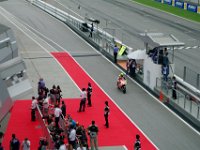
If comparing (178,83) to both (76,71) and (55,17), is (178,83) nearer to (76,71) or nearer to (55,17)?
(76,71)

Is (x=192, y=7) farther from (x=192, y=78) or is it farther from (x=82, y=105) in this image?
(x=82, y=105)

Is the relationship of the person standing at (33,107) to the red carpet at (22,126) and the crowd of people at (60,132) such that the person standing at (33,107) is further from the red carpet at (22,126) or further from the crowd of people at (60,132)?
the red carpet at (22,126)

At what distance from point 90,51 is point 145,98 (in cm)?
1341

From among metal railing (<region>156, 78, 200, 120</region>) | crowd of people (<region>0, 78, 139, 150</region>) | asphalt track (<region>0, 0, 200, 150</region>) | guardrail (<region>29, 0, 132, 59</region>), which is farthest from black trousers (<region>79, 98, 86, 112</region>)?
guardrail (<region>29, 0, 132, 59</region>)

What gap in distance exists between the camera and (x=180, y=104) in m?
29.5

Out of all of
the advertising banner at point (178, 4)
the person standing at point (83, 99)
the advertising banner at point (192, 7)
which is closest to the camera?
the person standing at point (83, 99)

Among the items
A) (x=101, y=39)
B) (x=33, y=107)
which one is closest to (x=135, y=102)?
(x=33, y=107)

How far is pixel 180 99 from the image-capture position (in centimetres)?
3022

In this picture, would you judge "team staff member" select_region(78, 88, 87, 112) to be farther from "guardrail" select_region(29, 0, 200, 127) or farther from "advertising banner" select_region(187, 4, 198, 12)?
"advertising banner" select_region(187, 4, 198, 12)

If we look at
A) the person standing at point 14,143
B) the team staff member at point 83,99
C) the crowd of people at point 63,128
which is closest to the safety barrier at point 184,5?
the team staff member at point 83,99

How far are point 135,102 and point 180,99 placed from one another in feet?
9.95

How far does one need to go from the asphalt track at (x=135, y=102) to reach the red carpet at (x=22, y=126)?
568cm

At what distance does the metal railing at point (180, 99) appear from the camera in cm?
2825

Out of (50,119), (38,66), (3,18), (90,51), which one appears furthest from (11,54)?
(3,18)
